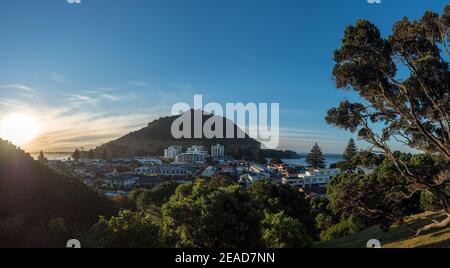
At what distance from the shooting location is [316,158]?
4178 inches

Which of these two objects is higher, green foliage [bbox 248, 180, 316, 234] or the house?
green foliage [bbox 248, 180, 316, 234]

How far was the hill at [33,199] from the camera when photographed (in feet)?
74.1

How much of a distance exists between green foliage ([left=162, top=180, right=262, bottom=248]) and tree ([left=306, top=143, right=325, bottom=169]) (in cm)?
8920

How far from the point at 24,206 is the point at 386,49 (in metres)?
25.9

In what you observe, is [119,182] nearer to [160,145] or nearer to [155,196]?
[155,196]

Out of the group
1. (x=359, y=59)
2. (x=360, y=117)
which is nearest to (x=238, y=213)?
(x=360, y=117)

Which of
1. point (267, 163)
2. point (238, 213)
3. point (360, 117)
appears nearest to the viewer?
point (360, 117)

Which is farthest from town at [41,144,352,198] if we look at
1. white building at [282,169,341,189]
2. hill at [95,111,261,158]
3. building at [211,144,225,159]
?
hill at [95,111,261,158]

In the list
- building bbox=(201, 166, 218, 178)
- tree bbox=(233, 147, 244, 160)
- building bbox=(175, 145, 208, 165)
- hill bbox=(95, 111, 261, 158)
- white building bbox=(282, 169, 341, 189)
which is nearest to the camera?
building bbox=(201, 166, 218, 178)

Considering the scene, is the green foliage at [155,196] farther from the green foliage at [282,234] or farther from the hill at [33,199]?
the green foliage at [282,234]

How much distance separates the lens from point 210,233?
1838 centimetres

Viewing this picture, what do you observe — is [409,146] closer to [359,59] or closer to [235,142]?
[359,59]

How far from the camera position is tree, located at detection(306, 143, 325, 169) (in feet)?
347

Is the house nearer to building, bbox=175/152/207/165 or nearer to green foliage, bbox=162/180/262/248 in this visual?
building, bbox=175/152/207/165
